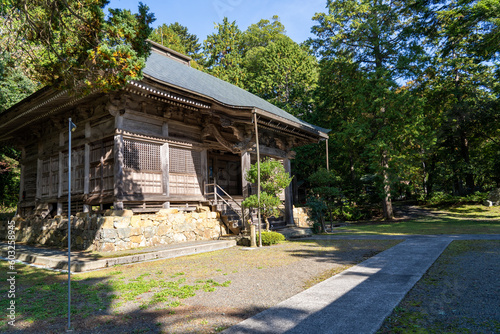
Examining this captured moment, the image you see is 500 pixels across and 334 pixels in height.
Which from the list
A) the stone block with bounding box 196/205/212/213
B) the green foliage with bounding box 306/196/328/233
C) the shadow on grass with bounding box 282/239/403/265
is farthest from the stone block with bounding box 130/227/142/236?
the green foliage with bounding box 306/196/328/233

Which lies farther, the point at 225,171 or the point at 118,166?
the point at 225,171

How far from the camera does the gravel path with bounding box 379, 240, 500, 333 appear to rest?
3215 millimetres

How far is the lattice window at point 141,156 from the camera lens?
11328mm

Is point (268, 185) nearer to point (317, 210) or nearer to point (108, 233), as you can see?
point (317, 210)

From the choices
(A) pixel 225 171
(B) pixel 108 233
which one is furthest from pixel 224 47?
(B) pixel 108 233

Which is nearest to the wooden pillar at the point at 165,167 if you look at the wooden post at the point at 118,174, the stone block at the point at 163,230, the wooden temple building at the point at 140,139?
the wooden temple building at the point at 140,139

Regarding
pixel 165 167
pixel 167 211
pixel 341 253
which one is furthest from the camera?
pixel 165 167

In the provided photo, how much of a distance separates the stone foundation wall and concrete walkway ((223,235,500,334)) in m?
7.07

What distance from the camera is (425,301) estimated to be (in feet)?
13.2

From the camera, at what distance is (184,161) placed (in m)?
13.2

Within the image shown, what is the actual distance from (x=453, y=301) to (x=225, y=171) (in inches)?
588

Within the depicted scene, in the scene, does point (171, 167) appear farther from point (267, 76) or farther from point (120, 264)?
point (267, 76)

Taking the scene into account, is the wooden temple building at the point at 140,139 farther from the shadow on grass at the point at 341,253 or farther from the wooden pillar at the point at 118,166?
the shadow on grass at the point at 341,253

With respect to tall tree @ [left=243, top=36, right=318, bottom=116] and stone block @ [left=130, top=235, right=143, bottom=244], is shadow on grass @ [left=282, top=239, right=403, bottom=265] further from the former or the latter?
tall tree @ [left=243, top=36, right=318, bottom=116]
